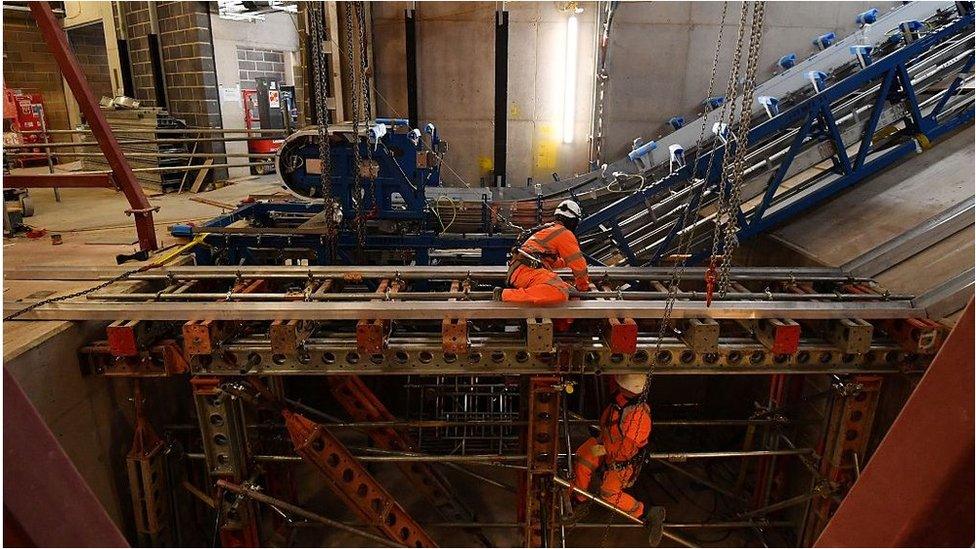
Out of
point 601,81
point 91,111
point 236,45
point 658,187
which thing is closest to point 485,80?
point 601,81

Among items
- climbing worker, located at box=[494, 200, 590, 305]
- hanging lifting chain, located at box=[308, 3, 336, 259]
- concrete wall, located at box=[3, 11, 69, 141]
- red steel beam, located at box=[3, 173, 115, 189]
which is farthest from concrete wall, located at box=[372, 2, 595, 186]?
concrete wall, located at box=[3, 11, 69, 141]

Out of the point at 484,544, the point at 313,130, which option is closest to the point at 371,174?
the point at 313,130

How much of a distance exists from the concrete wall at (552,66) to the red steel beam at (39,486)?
10364 millimetres

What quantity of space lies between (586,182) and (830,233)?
387cm

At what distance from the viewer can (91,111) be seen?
5691 mm

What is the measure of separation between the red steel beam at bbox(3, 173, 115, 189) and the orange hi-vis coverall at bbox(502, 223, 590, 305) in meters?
4.63

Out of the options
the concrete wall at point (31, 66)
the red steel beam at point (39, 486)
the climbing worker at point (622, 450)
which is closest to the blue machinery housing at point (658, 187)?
the climbing worker at point (622, 450)

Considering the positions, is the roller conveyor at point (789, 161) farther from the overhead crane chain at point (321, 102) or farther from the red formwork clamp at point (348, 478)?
the red formwork clamp at point (348, 478)

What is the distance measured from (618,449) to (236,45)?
11529 millimetres

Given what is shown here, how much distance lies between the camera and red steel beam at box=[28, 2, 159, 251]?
17.3ft

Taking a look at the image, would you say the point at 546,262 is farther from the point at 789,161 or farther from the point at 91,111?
the point at 91,111

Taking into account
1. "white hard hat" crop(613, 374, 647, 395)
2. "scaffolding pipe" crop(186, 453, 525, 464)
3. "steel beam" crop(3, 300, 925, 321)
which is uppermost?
"steel beam" crop(3, 300, 925, 321)

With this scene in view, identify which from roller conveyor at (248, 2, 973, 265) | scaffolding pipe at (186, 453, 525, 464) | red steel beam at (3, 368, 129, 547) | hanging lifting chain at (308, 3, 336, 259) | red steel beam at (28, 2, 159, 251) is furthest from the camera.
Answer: roller conveyor at (248, 2, 973, 265)

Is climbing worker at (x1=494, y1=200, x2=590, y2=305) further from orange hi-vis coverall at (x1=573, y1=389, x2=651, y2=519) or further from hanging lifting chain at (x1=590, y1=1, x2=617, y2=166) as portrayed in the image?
hanging lifting chain at (x1=590, y1=1, x2=617, y2=166)
